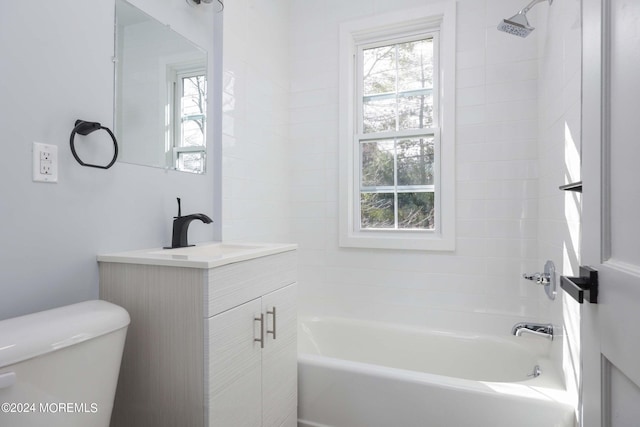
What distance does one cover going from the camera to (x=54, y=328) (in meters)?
0.89

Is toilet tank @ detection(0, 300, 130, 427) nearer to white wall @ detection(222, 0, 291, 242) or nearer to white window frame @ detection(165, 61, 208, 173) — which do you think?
white window frame @ detection(165, 61, 208, 173)

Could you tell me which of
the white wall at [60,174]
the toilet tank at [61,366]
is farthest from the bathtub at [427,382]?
the white wall at [60,174]

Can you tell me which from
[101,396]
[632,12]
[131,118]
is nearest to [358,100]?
[131,118]

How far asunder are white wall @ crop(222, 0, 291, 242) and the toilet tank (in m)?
0.99

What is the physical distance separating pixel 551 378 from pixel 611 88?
1.36 m

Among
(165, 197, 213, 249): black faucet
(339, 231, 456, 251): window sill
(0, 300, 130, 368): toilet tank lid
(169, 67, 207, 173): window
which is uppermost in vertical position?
(169, 67, 207, 173): window

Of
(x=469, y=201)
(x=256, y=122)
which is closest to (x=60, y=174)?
(x=256, y=122)

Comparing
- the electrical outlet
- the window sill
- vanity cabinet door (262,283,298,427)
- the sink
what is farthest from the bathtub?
the electrical outlet

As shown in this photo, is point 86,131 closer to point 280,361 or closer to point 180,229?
point 180,229

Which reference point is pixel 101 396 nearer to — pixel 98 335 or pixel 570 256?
pixel 98 335

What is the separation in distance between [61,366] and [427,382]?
1322 mm

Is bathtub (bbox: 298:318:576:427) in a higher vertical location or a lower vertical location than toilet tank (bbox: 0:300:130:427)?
lower

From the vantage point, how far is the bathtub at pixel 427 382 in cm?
142

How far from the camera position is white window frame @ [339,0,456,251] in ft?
7.23
